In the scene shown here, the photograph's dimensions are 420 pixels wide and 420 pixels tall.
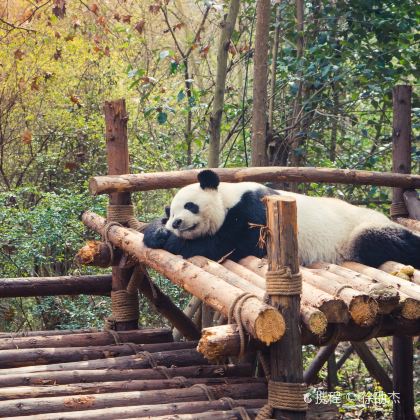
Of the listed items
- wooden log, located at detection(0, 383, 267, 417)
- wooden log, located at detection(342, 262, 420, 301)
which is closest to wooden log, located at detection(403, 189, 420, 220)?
wooden log, located at detection(342, 262, 420, 301)

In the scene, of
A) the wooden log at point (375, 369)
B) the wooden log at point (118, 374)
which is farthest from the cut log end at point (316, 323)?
the wooden log at point (375, 369)

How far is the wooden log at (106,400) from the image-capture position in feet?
10.5

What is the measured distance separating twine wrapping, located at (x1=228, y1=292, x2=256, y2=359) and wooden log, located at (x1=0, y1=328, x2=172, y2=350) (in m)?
1.84

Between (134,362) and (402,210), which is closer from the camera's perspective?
(134,362)

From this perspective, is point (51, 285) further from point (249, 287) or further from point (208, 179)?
point (249, 287)

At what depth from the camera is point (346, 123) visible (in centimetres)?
752

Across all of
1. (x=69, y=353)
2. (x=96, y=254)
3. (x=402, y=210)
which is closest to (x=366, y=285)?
(x=69, y=353)

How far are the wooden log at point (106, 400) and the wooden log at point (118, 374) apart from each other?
332 millimetres

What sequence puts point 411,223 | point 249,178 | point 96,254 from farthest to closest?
point 411,223 < point 249,178 < point 96,254

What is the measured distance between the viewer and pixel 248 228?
4004 mm

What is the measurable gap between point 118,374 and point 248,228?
1029 mm

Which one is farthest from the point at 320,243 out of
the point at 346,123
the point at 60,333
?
the point at 346,123

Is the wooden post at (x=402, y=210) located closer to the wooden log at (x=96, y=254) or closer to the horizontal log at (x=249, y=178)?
the horizontal log at (x=249, y=178)

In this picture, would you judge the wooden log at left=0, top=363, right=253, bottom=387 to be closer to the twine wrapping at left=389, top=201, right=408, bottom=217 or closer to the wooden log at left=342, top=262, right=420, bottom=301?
the wooden log at left=342, top=262, right=420, bottom=301
